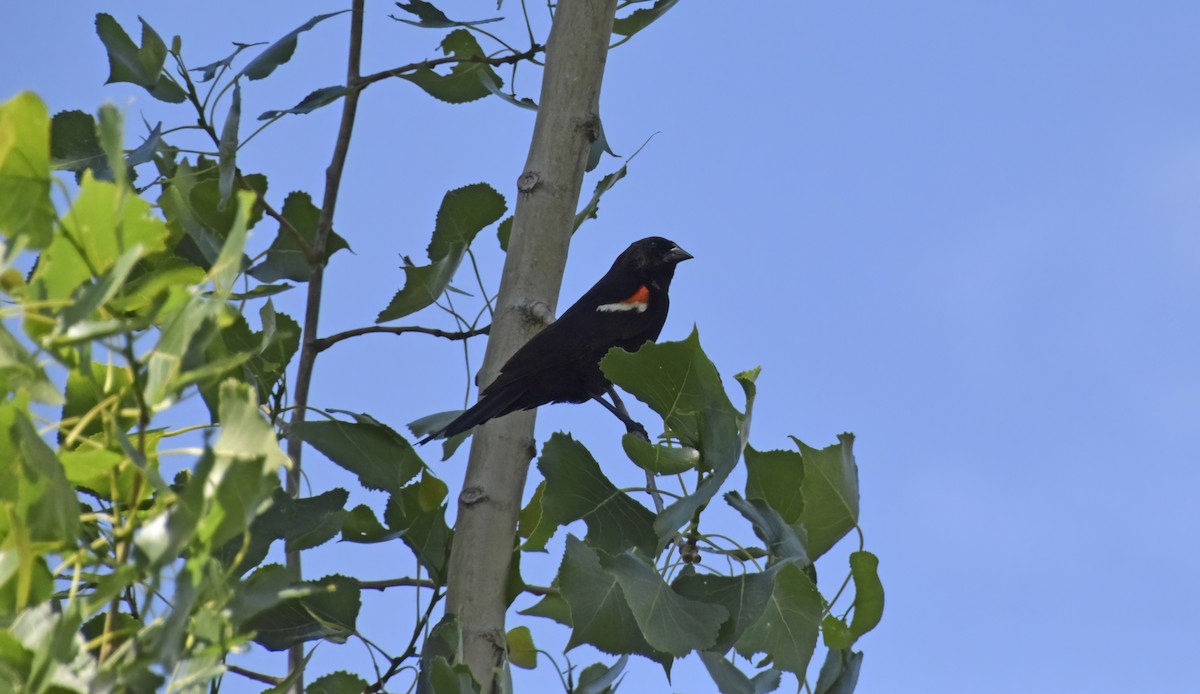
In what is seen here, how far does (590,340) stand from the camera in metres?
4.39

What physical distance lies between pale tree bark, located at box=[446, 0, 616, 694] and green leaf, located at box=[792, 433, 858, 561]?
2.04ft

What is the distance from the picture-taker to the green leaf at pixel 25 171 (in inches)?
40.6

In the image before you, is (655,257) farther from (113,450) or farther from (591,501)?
(113,450)

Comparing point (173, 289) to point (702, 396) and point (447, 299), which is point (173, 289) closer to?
point (702, 396)

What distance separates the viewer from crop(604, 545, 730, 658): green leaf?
5.98ft

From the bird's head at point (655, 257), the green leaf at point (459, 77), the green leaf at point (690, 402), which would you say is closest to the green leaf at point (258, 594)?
the green leaf at point (690, 402)

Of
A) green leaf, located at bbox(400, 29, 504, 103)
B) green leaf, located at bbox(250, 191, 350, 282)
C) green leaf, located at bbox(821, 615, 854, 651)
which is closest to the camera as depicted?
green leaf, located at bbox(821, 615, 854, 651)

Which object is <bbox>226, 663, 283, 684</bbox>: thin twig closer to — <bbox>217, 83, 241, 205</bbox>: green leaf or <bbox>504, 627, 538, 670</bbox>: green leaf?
<bbox>504, 627, 538, 670</bbox>: green leaf

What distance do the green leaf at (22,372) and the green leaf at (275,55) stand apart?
5.87ft

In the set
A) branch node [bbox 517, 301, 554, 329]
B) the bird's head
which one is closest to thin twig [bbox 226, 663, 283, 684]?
branch node [bbox 517, 301, 554, 329]

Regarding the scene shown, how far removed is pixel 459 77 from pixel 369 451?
47.4 inches

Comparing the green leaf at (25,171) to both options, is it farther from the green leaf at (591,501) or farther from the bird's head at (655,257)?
the bird's head at (655,257)

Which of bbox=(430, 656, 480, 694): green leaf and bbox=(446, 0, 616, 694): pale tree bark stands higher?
bbox=(446, 0, 616, 694): pale tree bark

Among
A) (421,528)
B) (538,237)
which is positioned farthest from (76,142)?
(421,528)
